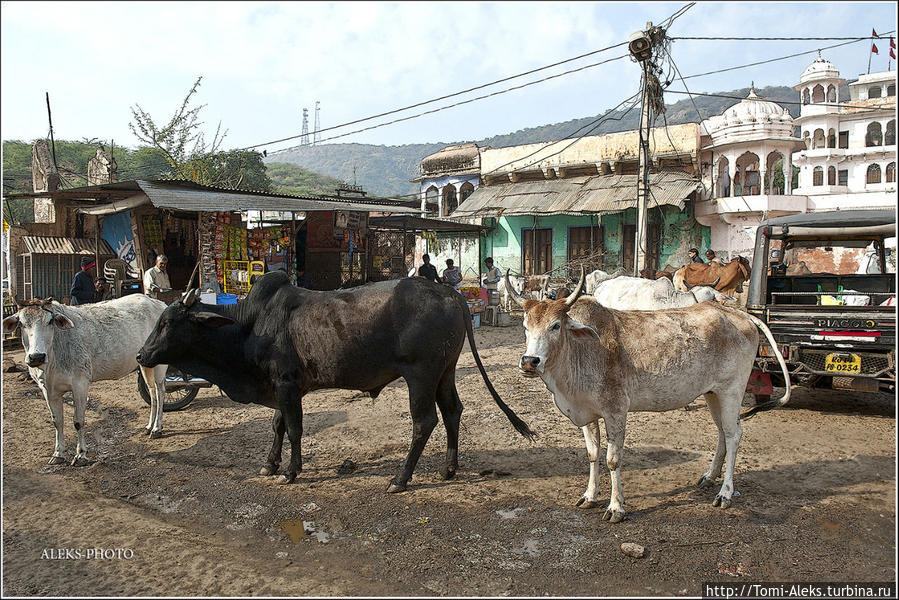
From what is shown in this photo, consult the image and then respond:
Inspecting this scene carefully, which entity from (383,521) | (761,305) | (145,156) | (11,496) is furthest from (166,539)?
(145,156)

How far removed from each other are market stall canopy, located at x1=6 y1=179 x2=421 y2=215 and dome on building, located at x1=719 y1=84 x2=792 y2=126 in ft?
41.2

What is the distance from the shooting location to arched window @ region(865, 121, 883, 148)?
1693 inches

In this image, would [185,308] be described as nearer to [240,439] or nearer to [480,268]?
[240,439]

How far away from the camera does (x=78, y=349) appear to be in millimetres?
5727

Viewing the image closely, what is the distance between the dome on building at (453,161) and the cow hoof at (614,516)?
2125 centimetres

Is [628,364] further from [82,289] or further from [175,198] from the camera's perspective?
[82,289]

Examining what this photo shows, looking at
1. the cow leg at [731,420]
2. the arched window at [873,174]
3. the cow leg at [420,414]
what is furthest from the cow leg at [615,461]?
the arched window at [873,174]

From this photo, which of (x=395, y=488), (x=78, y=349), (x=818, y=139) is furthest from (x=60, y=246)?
(x=818, y=139)

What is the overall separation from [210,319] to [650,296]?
226 inches

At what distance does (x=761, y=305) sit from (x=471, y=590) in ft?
18.3

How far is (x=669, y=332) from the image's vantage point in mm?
4531

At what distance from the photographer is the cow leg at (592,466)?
4430 mm

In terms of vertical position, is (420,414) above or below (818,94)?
below

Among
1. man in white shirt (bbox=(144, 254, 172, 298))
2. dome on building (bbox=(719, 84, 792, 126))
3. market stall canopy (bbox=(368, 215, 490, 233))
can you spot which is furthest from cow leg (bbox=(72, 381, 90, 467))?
dome on building (bbox=(719, 84, 792, 126))
